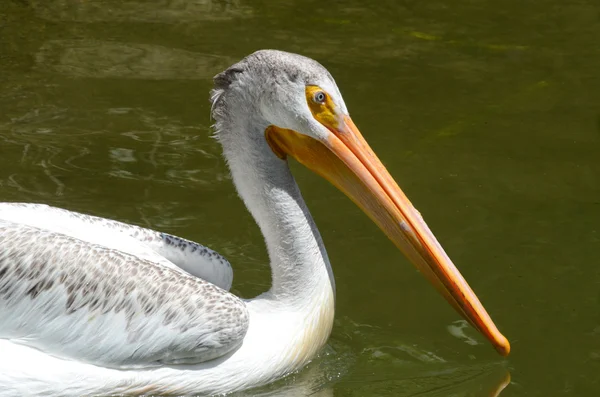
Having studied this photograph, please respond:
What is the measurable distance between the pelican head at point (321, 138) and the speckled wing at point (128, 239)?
1.57ft

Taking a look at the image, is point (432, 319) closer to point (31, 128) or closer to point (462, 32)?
point (31, 128)

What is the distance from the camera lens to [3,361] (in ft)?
14.0

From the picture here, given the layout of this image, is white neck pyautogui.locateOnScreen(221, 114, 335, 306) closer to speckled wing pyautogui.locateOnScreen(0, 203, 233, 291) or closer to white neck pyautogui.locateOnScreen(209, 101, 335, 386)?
white neck pyautogui.locateOnScreen(209, 101, 335, 386)

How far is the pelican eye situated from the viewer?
445 centimetres

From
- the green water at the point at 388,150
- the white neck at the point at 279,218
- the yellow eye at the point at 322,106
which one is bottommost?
the green water at the point at 388,150

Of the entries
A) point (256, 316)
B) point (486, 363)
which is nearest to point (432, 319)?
point (486, 363)

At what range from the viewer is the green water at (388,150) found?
196 inches

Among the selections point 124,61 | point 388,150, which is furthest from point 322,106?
point 124,61

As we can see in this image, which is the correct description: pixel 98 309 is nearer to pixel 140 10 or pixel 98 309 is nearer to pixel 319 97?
pixel 319 97

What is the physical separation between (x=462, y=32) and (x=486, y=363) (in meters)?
4.47

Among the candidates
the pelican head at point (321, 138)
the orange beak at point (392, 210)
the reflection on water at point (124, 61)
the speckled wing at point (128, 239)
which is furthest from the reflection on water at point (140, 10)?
the orange beak at point (392, 210)

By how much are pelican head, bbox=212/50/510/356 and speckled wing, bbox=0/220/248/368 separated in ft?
2.28

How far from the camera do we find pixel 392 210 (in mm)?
4555

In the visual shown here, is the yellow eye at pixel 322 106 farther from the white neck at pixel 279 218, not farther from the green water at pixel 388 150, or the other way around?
the green water at pixel 388 150
